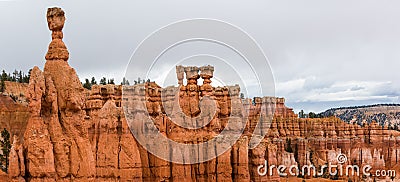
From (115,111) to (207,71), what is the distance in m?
10.7

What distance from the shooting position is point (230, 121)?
31578 millimetres

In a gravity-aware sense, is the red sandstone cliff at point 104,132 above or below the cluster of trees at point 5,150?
above

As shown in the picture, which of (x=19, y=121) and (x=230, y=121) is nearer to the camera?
(x=230, y=121)

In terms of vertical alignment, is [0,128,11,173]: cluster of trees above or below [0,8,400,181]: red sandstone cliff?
below

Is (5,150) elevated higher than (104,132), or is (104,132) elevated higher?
(104,132)

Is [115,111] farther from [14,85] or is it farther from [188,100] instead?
[14,85]

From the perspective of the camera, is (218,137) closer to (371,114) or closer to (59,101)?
(59,101)

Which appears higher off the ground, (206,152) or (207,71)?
(207,71)

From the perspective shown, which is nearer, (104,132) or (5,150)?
(104,132)

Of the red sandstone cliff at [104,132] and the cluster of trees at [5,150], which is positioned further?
the cluster of trees at [5,150]

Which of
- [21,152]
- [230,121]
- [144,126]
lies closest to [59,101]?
[21,152]

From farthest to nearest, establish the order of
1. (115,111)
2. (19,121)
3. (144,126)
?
(19,121) < (144,126) < (115,111)

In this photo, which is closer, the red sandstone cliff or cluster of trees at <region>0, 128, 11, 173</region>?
the red sandstone cliff

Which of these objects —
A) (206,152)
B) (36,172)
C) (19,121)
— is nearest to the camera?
(36,172)
